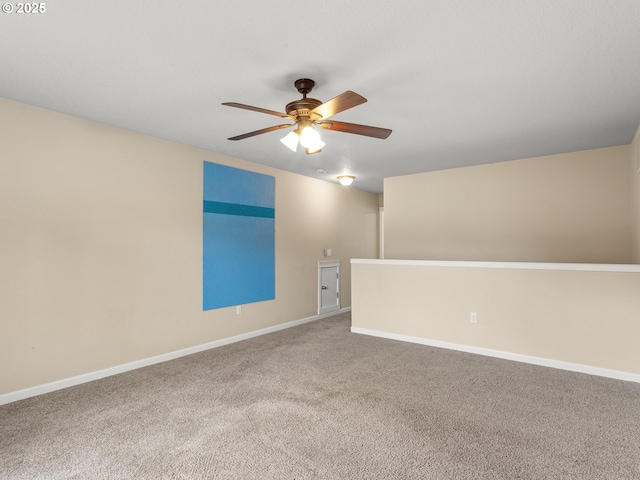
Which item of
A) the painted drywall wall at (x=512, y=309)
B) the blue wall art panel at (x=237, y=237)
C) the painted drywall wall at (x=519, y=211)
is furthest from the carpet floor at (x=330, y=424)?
the painted drywall wall at (x=519, y=211)

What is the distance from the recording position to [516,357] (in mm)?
4020

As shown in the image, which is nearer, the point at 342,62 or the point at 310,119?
the point at 342,62

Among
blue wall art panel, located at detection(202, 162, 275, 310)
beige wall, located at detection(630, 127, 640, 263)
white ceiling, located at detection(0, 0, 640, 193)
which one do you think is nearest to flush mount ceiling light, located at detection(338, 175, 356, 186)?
blue wall art panel, located at detection(202, 162, 275, 310)

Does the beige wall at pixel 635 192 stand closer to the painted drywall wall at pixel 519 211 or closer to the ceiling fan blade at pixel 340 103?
the painted drywall wall at pixel 519 211

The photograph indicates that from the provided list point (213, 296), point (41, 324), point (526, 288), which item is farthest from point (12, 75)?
point (526, 288)

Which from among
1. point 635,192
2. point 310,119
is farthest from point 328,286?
point 635,192

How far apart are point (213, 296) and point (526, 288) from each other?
378cm

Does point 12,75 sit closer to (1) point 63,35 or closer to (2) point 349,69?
(1) point 63,35

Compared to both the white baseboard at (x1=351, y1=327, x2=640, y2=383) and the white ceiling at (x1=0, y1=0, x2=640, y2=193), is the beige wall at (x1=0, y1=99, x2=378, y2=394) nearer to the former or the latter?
the white ceiling at (x1=0, y1=0, x2=640, y2=193)

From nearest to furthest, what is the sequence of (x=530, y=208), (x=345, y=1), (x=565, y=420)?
(x=345, y=1), (x=565, y=420), (x=530, y=208)

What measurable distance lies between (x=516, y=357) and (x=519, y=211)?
2075mm

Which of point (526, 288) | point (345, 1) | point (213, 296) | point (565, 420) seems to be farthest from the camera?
point (213, 296)

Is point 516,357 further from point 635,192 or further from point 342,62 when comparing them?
point 342,62

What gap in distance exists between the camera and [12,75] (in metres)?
2.51
